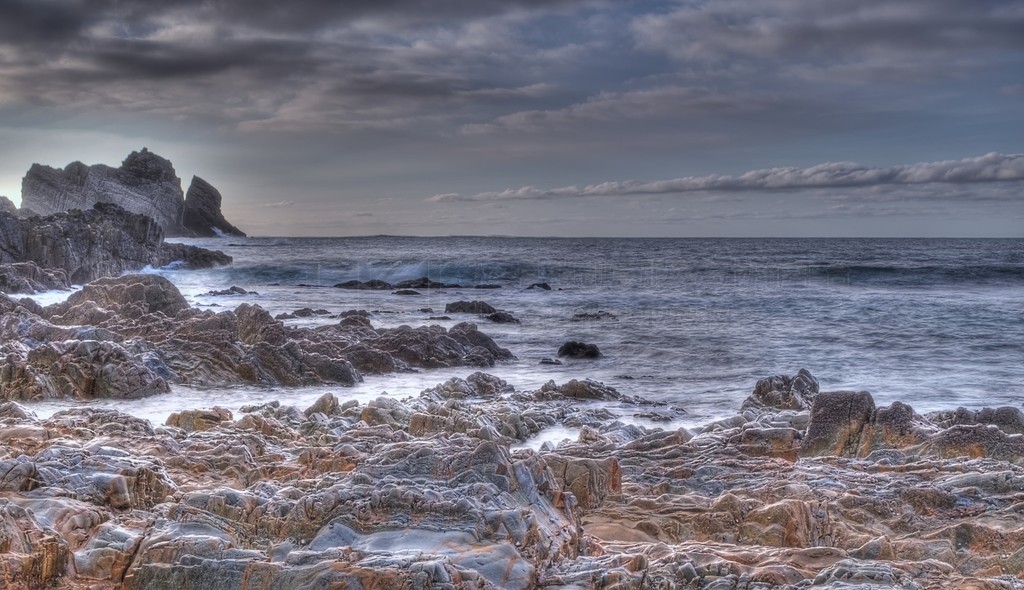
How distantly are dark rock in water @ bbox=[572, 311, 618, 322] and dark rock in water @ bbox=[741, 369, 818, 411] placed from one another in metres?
12.5

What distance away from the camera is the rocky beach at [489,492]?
3.63 m

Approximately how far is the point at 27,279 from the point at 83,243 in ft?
37.0

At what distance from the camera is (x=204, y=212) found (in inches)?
5763

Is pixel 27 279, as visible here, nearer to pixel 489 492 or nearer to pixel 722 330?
pixel 722 330

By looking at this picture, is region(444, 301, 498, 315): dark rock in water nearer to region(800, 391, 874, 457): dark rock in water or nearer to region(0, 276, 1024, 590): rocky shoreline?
region(0, 276, 1024, 590): rocky shoreline

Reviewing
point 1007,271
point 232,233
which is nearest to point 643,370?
point 1007,271

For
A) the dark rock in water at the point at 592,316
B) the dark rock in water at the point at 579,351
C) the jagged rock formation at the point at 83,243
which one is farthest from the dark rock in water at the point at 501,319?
the jagged rock formation at the point at 83,243

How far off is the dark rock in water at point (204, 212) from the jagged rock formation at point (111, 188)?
26.4 meters

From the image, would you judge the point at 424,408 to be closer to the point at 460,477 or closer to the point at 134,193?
the point at 460,477

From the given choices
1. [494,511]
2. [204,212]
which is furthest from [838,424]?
[204,212]

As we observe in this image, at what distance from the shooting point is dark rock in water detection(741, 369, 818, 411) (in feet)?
35.3

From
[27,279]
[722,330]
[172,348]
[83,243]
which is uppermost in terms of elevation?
[83,243]

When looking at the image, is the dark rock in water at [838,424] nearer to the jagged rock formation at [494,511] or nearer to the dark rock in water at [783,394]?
the jagged rock formation at [494,511]

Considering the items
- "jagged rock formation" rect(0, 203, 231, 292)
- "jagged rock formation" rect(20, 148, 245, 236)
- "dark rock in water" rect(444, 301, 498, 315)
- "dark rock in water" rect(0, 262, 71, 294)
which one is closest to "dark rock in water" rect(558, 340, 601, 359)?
"dark rock in water" rect(444, 301, 498, 315)
